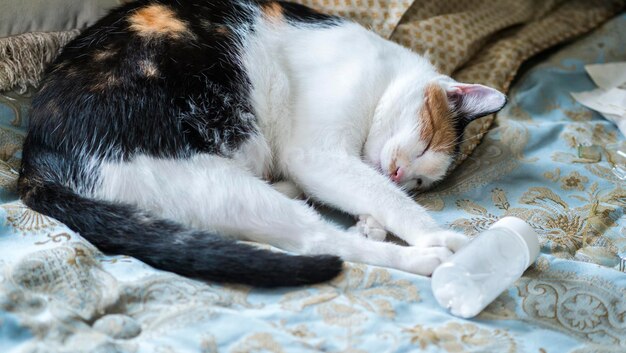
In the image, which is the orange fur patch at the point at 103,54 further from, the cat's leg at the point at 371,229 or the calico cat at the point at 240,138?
the cat's leg at the point at 371,229

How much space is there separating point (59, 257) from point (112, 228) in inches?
4.0

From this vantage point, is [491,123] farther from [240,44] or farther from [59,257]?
[59,257]

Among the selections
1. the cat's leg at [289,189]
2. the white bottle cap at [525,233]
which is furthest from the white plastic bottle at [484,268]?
the cat's leg at [289,189]

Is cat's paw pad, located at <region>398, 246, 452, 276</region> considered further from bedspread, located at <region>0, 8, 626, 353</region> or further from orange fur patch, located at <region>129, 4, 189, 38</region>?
orange fur patch, located at <region>129, 4, 189, 38</region>

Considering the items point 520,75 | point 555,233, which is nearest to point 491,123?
point 520,75

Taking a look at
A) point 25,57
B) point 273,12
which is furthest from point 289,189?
point 25,57

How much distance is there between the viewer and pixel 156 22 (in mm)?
1447

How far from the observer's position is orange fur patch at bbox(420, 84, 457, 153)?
1.59m

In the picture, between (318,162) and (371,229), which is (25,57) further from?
(371,229)

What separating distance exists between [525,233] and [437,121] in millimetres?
421

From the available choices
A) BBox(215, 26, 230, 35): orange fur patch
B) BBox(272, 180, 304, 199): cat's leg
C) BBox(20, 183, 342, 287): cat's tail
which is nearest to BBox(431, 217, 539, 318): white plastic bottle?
BBox(20, 183, 342, 287): cat's tail

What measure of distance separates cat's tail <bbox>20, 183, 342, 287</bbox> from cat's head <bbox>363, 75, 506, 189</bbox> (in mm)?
455

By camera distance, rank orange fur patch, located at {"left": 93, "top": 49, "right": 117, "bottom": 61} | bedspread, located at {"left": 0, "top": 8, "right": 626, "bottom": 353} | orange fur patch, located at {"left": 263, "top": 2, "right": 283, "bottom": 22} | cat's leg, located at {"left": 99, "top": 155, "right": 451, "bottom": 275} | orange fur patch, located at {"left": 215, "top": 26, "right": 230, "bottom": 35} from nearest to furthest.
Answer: bedspread, located at {"left": 0, "top": 8, "right": 626, "bottom": 353}
cat's leg, located at {"left": 99, "top": 155, "right": 451, "bottom": 275}
orange fur patch, located at {"left": 93, "top": 49, "right": 117, "bottom": 61}
orange fur patch, located at {"left": 215, "top": 26, "right": 230, "bottom": 35}
orange fur patch, located at {"left": 263, "top": 2, "right": 283, "bottom": 22}

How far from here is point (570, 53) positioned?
7.35 feet
